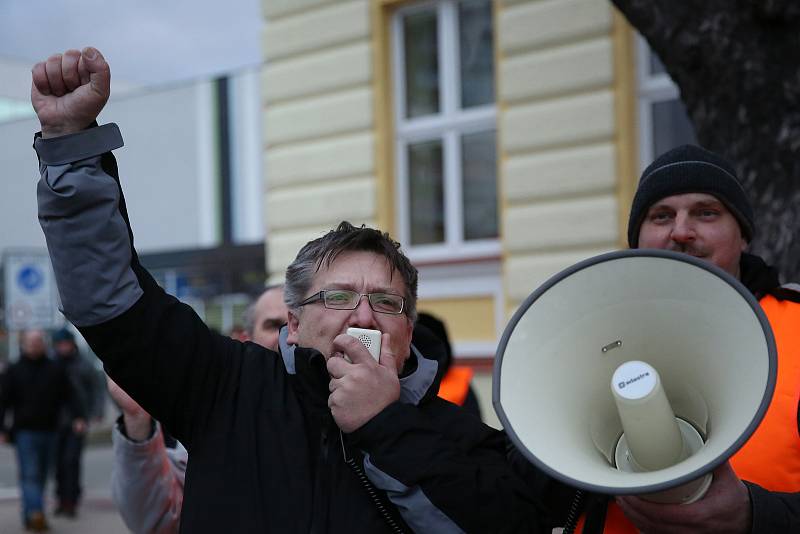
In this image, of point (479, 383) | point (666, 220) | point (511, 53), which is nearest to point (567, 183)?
point (511, 53)

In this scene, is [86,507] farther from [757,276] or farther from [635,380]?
[635,380]

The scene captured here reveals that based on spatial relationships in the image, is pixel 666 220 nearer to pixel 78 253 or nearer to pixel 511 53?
pixel 78 253

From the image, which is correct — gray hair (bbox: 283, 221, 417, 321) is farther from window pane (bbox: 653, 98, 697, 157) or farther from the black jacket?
window pane (bbox: 653, 98, 697, 157)

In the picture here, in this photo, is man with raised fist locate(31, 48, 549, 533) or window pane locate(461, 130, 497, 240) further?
window pane locate(461, 130, 497, 240)

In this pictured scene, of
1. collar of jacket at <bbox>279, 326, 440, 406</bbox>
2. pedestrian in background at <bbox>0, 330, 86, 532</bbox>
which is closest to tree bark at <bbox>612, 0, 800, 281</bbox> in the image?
collar of jacket at <bbox>279, 326, 440, 406</bbox>

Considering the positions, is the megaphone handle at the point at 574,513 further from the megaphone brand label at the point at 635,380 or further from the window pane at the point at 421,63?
the window pane at the point at 421,63

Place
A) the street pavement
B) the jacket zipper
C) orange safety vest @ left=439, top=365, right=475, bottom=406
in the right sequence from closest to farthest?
the jacket zipper, orange safety vest @ left=439, top=365, right=475, bottom=406, the street pavement

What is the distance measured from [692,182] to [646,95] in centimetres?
458

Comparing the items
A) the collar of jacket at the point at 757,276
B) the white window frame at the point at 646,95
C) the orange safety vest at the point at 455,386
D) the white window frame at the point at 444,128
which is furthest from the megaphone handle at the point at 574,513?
the white window frame at the point at 444,128

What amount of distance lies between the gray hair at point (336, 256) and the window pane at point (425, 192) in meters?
5.75

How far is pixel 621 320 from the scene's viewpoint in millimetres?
1795

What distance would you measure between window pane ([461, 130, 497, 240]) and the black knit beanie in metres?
5.25

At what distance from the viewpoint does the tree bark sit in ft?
10.4

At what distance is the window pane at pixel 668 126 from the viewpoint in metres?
6.52
